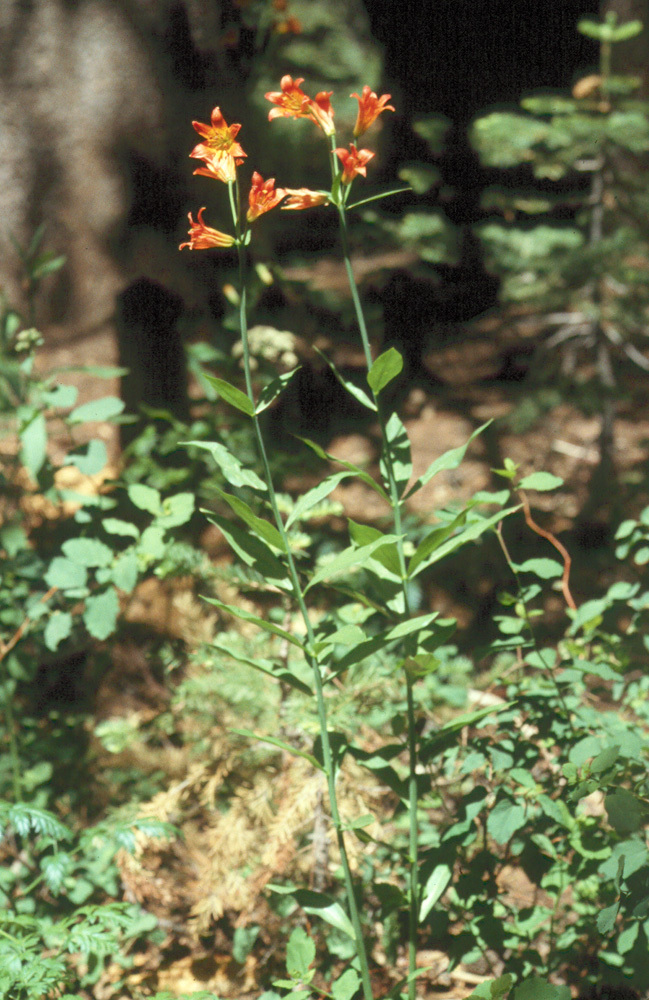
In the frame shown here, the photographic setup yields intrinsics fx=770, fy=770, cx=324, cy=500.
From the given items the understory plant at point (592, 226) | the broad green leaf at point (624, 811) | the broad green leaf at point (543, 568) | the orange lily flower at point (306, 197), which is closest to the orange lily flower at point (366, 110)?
the orange lily flower at point (306, 197)

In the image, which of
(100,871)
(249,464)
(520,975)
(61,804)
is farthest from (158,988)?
(249,464)

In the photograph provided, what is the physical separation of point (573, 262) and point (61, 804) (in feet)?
7.25

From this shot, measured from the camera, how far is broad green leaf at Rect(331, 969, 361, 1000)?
1.05 meters

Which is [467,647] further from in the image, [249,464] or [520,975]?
[520,975]

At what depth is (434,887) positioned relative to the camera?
114 cm

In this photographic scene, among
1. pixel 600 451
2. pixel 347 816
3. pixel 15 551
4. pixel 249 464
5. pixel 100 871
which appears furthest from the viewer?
pixel 600 451

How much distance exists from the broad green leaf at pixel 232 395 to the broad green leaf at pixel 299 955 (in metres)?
0.76

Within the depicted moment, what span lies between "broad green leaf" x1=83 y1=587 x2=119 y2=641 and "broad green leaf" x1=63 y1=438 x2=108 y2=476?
0.25m

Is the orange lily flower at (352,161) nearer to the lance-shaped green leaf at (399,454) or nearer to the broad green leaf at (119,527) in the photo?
the lance-shaped green leaf at (399,454)

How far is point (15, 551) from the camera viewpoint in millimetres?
1668

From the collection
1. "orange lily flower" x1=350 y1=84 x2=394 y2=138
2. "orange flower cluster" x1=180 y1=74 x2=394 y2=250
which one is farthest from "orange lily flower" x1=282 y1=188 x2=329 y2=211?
"orange lily flower" x1=350 y1=84 x2=394 y2=138

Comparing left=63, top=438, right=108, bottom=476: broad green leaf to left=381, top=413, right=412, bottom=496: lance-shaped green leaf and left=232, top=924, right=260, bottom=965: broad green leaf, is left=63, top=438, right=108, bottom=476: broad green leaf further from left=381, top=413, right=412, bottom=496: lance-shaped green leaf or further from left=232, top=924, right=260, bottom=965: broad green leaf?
left=232, top=924, right=260, bottom=965: broad green leaf

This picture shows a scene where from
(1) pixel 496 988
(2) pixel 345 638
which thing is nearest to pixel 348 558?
(2) pixel 345 638

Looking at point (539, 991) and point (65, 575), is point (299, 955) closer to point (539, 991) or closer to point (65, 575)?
point (539, 991)
